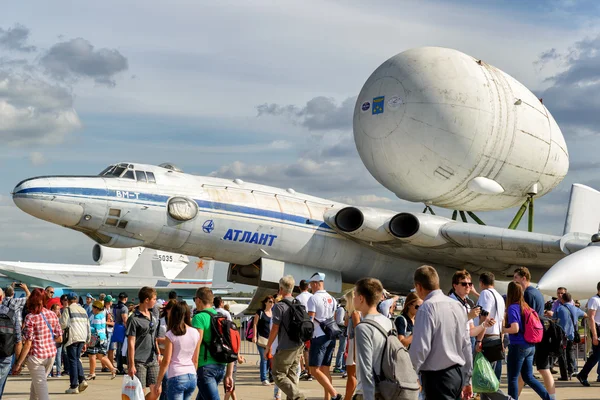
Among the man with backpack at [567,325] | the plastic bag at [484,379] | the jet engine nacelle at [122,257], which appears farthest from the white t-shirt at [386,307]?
the jet engine nacelle at [122,257]

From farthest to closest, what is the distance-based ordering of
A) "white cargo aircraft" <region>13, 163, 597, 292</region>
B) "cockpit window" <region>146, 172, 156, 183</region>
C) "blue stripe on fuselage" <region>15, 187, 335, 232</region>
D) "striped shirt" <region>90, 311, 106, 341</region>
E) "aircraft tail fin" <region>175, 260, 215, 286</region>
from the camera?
"aircraft tail fin" <region>175, 260, 215, 286</region>, "cockpit window" <region>146, 172, 156, 183</region>, "white cargo aircraft" <region>13, 163, 597, 292</region>, "blue stripe on fuselage" <region>15, 187, 335, 232</region>, "striped shirt" <region>90, 311, 106, 341</region>

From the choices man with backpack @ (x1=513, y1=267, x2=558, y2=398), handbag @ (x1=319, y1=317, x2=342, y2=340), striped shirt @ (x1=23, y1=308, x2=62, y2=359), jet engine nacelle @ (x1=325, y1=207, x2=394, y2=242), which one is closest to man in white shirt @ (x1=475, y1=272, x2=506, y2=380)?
man with backpack @ (x1=513, y1=267, x2=558, y2=398)

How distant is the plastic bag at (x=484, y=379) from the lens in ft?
21.4

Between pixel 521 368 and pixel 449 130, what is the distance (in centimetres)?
899

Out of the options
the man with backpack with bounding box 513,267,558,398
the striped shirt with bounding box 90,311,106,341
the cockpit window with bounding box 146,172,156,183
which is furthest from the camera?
→ the cockpit window with bounding box 146,172,156,183

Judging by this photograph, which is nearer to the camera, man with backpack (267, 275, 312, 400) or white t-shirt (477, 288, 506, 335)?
white t-shirt (477, 288, 506, 335)

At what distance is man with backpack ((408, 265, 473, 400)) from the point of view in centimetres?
483

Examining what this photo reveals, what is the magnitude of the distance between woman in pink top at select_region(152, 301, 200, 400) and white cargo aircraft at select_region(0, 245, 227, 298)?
39.4 metres

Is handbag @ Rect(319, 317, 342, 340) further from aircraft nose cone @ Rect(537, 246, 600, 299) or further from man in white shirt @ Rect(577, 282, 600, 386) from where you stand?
aircraft nose cone @ Rect(537, 246, 600, 299)

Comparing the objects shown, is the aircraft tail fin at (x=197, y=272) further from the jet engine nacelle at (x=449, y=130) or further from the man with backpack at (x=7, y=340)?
the man with backpack at (x=7, y=340)

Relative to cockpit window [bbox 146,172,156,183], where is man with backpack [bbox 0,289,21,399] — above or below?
below

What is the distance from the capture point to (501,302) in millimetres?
7508

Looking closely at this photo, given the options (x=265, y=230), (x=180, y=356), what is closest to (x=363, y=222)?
(x=265, y=230)

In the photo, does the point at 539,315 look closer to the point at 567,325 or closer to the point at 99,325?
the point at 567,325
